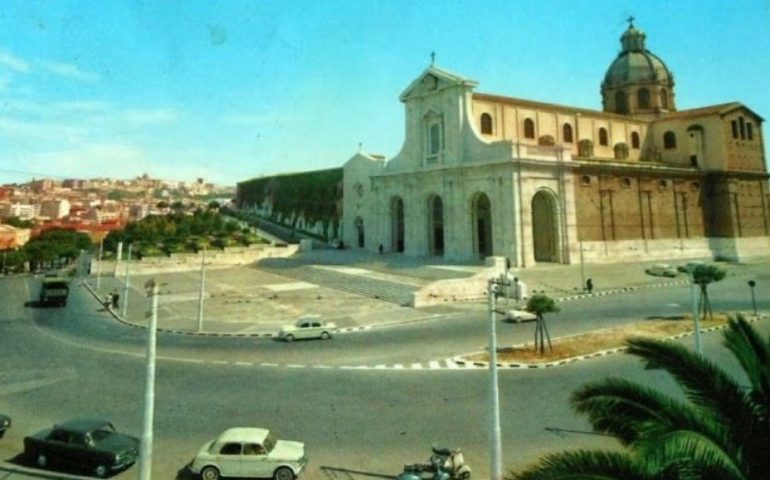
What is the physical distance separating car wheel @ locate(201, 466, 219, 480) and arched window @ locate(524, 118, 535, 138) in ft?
162

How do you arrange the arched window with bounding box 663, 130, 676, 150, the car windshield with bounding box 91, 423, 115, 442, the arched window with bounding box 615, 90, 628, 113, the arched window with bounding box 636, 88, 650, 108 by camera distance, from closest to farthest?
the car windshield with bounding box 91, 423, 115, 442
the arched window with bounding box 663, 130, 676, 150
the arched window with bounding box 636, 88, 650, 108
the arched window with bounding box 615, 90, 628, 113

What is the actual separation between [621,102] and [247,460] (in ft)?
229

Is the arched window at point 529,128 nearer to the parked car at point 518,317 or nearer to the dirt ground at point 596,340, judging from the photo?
the parked car at point 518,317

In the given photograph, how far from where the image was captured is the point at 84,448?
11.7 m

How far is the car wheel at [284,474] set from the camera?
10992 mm

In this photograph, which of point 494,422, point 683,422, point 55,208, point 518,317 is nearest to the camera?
point 683,422

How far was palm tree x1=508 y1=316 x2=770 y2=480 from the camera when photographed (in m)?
4.94

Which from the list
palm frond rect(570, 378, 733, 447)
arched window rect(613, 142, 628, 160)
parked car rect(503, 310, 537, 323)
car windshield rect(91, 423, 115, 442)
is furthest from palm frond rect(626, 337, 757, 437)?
arched window rect(613, 142, 628, 160)

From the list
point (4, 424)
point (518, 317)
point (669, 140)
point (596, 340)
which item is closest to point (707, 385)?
point (4, 424)

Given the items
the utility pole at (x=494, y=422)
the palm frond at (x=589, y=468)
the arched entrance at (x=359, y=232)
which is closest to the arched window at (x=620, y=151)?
the arched entrance at (x=359, y=232)

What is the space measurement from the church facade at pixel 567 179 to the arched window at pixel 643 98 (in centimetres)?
13

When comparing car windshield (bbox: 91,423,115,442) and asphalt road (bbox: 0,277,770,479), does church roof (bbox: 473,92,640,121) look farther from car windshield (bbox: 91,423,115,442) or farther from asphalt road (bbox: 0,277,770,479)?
car windshield (bbox: 91,423,115,442)

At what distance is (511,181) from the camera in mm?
44312

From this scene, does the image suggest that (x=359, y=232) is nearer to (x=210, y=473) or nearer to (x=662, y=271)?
(x=662, y=271)
